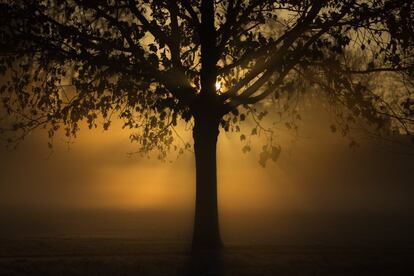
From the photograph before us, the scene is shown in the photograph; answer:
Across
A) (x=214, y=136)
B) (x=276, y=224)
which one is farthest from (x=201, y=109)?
(x=276, y=224)

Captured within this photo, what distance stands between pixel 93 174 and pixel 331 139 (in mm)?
34697

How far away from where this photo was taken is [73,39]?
16.8 metres

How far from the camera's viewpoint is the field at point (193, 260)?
45.3 ft

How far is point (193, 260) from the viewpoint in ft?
49.8

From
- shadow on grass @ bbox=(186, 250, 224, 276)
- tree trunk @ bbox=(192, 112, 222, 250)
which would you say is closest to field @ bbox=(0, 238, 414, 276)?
shadow on grass @ bbox=(186, 250, 224, 276)

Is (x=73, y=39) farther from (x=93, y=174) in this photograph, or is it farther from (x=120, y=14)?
(x=93, y=174)

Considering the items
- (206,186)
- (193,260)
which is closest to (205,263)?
(193,260)

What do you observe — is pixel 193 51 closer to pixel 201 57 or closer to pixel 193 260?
pixel 201 57

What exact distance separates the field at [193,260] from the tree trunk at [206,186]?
56cm

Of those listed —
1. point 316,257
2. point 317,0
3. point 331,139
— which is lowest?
point 316,257

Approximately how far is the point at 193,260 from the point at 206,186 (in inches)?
118

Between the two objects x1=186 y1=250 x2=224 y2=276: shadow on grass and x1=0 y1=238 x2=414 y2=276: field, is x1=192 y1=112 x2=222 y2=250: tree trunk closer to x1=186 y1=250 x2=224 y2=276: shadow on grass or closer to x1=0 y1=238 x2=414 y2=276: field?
x1=0 y1=238 x2=414 y2=276: field

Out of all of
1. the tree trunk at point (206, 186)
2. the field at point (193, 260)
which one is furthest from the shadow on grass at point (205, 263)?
the tree trunk at point (206, 186)

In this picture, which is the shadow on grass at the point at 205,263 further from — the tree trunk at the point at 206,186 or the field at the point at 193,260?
the tree trunk at the point at 206,186
